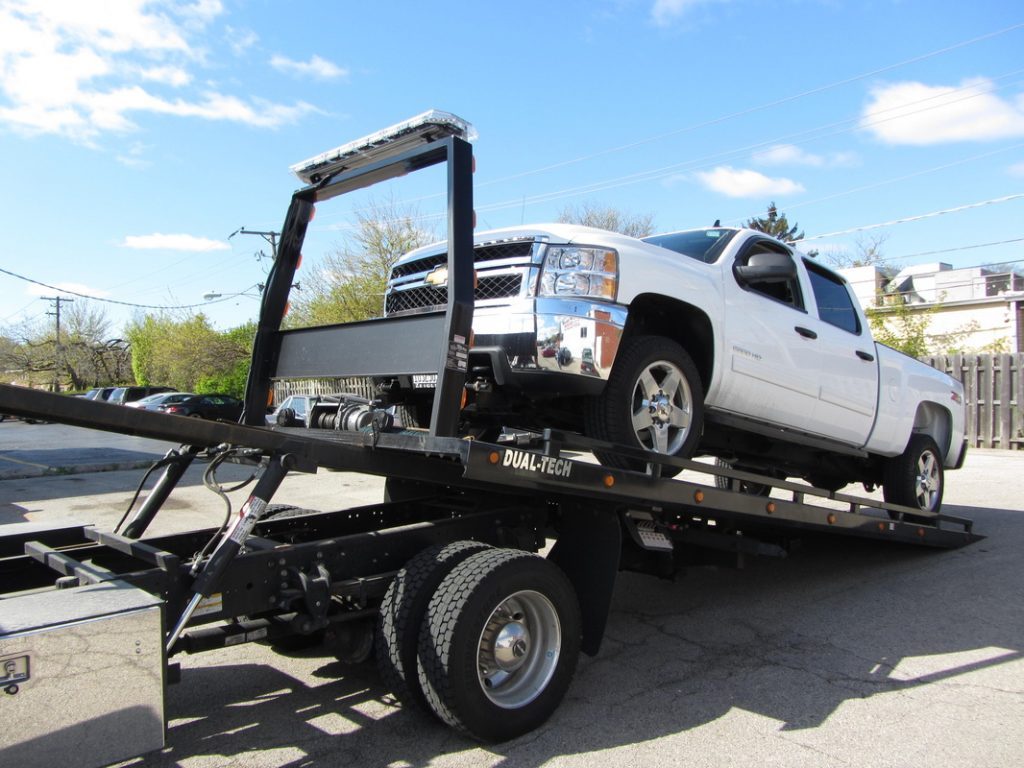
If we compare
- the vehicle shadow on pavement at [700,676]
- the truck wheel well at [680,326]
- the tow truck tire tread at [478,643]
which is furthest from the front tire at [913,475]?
the tow truck tire tread at [478,643]

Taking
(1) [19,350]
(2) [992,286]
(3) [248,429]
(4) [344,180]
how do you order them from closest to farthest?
(3) [248,429] → (4) [344,180] → (2) [992,286] → (1) [19,350]

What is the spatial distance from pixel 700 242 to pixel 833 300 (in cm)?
157

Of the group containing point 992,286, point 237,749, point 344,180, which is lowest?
point 237,749

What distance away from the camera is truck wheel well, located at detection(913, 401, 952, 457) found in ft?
25.3

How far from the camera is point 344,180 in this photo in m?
4.45

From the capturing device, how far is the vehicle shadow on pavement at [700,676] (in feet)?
11.7

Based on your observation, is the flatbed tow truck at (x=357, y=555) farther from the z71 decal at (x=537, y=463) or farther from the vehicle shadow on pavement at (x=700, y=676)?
the vehicle shadow on pavement at (x=700, y=676)

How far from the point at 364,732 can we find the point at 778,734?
1834 mm

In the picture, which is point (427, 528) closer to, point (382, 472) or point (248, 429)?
point (382, 472)

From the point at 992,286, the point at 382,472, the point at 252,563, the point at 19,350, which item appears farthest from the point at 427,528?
the point at 19,350

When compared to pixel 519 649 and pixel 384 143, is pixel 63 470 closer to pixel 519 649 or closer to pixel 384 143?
pixel 384 143

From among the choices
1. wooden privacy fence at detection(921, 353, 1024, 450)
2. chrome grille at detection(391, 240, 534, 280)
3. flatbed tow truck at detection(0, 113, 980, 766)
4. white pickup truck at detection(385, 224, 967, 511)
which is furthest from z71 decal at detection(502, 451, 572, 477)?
wooden privacy fence at detection(921, 353, 1024, 450)

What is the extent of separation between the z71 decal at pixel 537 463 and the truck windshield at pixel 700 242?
2.11 meters

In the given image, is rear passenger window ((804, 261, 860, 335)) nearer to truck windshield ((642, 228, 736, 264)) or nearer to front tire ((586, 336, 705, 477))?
truck windshield ((642, 228, 736, 264))
